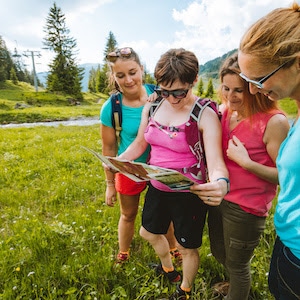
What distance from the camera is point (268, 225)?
12.3 feet

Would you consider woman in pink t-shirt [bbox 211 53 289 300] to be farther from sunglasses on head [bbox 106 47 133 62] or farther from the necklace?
sunglasses on head [bbox 106 47 133 62]

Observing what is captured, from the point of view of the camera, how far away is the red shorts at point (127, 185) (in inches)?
120

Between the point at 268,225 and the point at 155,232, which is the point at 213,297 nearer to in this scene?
the point at 155,232

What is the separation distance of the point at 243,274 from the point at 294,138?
144 centimetres

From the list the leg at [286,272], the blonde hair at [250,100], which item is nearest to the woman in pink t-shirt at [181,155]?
the blonde hair at [250,100]

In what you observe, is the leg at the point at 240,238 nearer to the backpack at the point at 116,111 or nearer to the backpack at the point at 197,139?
the backpack at the point at 197,139

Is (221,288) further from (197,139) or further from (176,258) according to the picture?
(197,139)

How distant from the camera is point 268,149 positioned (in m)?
1.99

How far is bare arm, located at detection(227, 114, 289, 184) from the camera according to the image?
6.35 ft


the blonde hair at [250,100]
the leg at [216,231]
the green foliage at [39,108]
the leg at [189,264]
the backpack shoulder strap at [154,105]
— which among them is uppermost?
the blonde hair at [250,100]

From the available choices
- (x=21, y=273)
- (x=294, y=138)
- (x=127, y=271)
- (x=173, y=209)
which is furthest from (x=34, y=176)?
(x=294, y=138)

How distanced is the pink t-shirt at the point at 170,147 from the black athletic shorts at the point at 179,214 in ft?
0.93

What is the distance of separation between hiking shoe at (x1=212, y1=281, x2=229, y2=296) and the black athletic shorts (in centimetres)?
63

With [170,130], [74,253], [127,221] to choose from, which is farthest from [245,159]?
[74,253]
